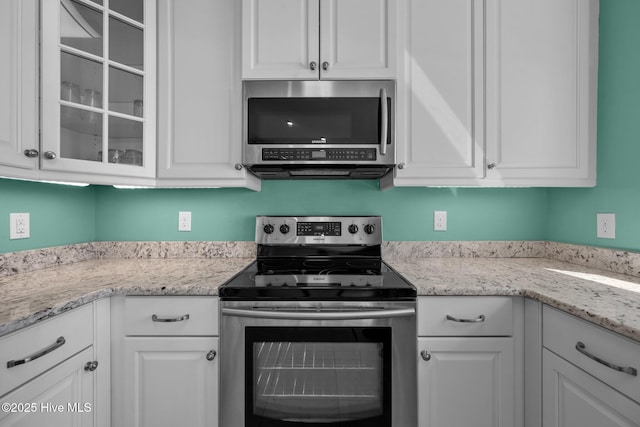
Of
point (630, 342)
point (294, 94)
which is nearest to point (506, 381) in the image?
point (630, 342)

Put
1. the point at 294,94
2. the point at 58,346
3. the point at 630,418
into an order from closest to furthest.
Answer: the point at 630,418 → the point at 58,346 → the point at 294,94

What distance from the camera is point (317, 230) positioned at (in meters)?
1.86

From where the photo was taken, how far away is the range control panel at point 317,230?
1.85m

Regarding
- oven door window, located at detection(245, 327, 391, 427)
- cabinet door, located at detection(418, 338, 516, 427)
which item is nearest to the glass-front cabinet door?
oven door window, located at detection(245, 327, 391, 427)

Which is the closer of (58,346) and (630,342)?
(630,342)

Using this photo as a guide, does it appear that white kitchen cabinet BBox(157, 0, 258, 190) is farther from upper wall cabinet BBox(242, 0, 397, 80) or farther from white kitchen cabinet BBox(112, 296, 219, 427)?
white kitchen cabinet BBox(112, 296, 219, 427)

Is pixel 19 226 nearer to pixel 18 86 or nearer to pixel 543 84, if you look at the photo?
pixel 18 86

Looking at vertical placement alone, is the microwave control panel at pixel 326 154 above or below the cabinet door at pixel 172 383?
above

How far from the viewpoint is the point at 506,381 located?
1.28 meters

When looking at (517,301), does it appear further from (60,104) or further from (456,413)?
(60,104)

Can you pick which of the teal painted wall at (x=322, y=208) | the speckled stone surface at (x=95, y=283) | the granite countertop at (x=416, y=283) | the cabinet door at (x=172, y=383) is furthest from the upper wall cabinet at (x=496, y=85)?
the cabinet door at (x=172, y=383)

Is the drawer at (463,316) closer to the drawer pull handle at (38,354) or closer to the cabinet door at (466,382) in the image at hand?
the cabinet door at (466,382)

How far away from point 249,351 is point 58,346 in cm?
61

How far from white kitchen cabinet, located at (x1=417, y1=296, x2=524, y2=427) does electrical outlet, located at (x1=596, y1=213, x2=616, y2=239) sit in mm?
709
